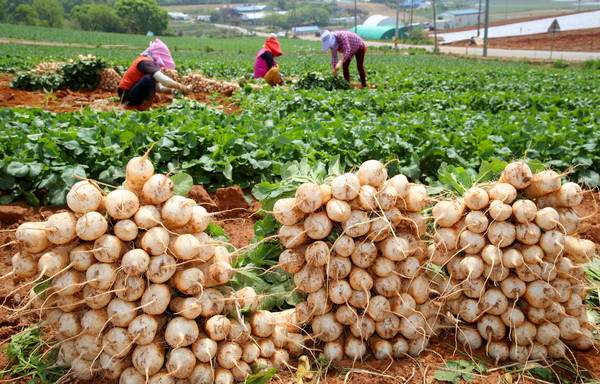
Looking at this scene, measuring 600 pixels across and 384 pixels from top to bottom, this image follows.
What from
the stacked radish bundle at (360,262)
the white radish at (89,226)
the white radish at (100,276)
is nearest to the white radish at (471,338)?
the stacked radish bundle at (360,262)

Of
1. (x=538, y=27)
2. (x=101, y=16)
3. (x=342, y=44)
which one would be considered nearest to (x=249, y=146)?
(x=342, y=44)

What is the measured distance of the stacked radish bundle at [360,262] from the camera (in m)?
2.55

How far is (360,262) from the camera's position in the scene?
2.57 meters

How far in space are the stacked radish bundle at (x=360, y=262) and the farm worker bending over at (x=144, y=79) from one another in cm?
708

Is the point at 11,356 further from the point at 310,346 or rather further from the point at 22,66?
the point at 22,66

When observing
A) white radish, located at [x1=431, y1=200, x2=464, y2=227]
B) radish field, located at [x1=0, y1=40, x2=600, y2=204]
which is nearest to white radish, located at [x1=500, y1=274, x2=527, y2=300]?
white radish, located at [x1=431, y1=200, x2=464, y2=227]

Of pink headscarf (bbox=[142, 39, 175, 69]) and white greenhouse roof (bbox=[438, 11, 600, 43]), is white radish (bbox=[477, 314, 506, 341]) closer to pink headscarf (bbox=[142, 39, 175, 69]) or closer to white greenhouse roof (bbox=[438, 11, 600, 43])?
pink headscarf (bbox=[142, 39, 175, 69])

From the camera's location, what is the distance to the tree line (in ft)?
261

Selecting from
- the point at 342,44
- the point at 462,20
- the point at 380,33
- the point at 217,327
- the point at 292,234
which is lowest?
the point at 217,327

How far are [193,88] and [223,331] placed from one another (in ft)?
41.9

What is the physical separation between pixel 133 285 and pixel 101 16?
300 feet

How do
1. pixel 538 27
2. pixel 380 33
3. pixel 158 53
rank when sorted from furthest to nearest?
pixel 380 33 → pixel 538 27 → pixel 158 53

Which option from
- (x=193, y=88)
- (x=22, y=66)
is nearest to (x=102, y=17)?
(x=22, y=66)

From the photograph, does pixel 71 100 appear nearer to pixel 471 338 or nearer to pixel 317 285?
pixel 317 285
